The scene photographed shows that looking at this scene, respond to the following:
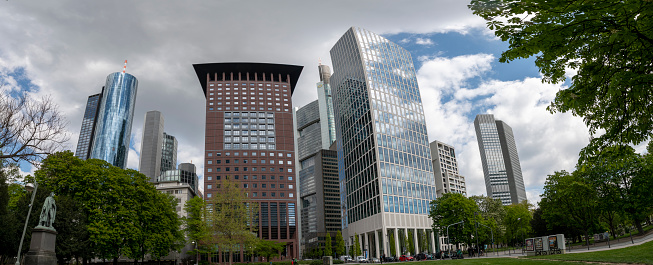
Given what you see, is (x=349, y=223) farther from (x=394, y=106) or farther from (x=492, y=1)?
(x=492, y=1)

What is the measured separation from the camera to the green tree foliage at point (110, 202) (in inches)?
1724

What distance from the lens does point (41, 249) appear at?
27.4 meters

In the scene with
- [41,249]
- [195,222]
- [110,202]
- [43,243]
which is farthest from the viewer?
[195,222]

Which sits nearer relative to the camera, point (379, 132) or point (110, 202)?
point (110, 202)

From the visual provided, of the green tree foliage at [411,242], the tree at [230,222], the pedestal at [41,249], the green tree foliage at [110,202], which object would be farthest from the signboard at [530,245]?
the green tree foliage at [411,242]

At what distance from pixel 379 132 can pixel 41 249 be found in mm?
78579

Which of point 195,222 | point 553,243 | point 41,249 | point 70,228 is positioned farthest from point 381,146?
point 41,249

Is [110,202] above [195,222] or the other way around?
above

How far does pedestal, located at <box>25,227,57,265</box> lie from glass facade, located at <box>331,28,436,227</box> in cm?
7159

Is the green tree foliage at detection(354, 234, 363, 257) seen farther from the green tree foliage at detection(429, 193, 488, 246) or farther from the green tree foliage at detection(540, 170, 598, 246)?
the green tree foliage at detection(540, 170, 598, 246)

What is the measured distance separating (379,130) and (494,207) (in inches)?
1285

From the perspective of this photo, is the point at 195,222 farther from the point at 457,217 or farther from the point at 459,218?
the point at 459,218

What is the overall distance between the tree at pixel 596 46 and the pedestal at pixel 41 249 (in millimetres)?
31551

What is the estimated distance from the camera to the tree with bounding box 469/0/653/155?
9461 millimetres
